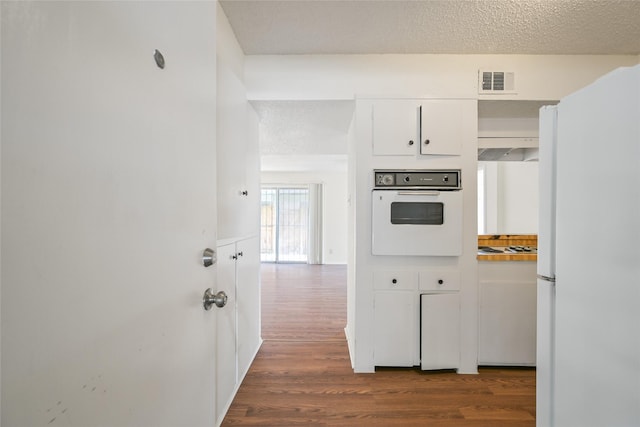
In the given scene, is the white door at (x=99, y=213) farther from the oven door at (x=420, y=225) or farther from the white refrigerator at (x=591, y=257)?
the oven door at (x=420, y=225)

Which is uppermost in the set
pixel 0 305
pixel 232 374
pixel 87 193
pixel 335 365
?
pixel 87 193

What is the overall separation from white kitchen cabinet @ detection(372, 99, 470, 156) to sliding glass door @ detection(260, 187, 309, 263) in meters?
4.85

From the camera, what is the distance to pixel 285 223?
6984 millimetres

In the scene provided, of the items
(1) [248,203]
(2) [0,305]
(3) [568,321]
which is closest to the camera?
(2) [0,305]

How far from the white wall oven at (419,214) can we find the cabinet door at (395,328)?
0.36m

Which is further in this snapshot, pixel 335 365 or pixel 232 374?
pixel 335 365

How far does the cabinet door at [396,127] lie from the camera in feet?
7.00

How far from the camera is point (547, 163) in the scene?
1008 millimetres

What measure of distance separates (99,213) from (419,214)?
200 centimetres

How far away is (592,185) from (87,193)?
122 cm

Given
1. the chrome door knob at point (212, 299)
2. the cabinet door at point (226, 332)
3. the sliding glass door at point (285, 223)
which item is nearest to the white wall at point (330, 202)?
the sliding glass door at point (285, 223)

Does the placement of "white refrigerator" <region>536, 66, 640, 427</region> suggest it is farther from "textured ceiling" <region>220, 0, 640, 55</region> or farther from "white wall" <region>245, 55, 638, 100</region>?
"white wall" <region>245, 55, 638, 100</region>

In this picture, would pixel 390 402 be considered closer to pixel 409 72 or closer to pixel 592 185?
pixel 592 185

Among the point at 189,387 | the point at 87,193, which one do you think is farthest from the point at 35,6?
the point at 189,387
